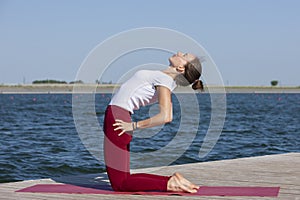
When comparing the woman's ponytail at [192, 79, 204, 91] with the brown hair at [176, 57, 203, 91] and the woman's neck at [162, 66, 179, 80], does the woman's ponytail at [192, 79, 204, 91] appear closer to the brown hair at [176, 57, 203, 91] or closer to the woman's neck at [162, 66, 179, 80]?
the brown hair at [176, 57, 203, 91]

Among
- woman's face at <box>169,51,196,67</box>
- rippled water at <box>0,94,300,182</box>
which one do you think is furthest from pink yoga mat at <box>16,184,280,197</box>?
woman's face at <box>169,51,196,67</box>

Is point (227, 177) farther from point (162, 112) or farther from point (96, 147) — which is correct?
point (162, 112)

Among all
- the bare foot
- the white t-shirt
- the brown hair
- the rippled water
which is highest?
the rippled water

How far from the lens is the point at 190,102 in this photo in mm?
8008

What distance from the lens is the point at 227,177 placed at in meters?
8.59

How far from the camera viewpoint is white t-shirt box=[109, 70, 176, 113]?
686 cm

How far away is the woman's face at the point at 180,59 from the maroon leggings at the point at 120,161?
27.9 inches

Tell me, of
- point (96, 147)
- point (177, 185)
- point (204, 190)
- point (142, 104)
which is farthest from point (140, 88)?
point (96, 147)

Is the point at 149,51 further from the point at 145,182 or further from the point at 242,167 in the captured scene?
the point at 242,167

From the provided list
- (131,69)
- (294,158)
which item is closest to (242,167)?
(294,158)

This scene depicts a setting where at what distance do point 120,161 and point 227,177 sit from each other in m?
2.01

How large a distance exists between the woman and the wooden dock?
0.21 meters

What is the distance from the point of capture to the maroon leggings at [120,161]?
698 cm

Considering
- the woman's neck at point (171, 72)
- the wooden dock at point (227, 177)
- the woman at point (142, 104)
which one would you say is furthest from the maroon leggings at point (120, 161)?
the woman's neck at point (171, 72)
